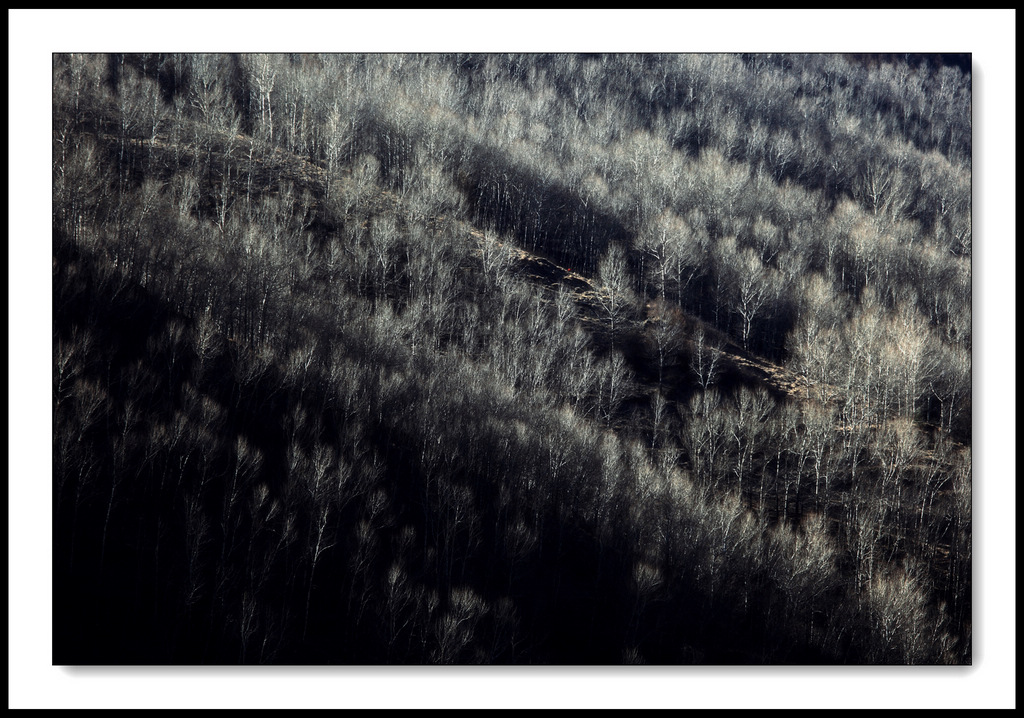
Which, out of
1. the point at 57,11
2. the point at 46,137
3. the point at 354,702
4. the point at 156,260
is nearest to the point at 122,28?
the point at 57,11

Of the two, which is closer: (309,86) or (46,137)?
(46,137)

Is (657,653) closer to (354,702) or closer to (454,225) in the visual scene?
(354,702)

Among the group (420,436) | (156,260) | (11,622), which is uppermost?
(156,260)

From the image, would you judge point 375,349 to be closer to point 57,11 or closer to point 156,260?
point 156,260

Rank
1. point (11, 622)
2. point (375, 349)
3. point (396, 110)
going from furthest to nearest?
point (375, 349) < point (396, 110) < point (11, 622)

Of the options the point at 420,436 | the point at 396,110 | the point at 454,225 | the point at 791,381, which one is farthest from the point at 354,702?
the point at 396,110

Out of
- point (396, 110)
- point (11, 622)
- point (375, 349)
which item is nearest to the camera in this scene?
point (11, 622)

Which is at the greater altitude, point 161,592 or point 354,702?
point 161,592
